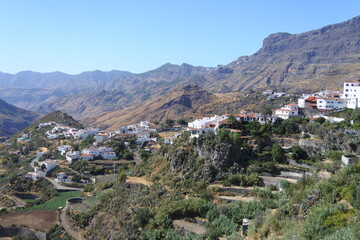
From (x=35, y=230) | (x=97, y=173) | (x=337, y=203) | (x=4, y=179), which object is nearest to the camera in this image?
(x=337, y=203)

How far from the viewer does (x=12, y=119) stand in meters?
134

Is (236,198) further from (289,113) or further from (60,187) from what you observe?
(60,187)

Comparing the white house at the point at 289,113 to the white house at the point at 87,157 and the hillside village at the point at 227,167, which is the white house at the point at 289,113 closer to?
the hillside village at the point at 227,167

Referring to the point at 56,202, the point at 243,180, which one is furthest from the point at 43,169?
the point at 243,180

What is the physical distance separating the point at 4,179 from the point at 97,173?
1396cm

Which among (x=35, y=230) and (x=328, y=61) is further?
(x=328, y=61)

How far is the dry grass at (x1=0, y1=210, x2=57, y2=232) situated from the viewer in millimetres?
28062

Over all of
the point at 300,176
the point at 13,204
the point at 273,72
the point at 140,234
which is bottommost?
the point at 13,204

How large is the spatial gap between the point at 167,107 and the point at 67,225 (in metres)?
81.8

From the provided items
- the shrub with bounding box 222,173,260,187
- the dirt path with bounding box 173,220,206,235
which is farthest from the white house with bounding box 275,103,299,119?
the dirt path with bounding box 173,220,206,235

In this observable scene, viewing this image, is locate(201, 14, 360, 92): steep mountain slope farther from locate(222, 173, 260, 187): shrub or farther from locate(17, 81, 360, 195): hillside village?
locate(222, 173, 260, 187): shrub

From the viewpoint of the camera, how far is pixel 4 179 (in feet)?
143

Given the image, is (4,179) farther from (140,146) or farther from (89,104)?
(89,104)

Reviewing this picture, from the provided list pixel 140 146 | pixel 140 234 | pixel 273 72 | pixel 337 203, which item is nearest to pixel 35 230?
pixel 140 234
